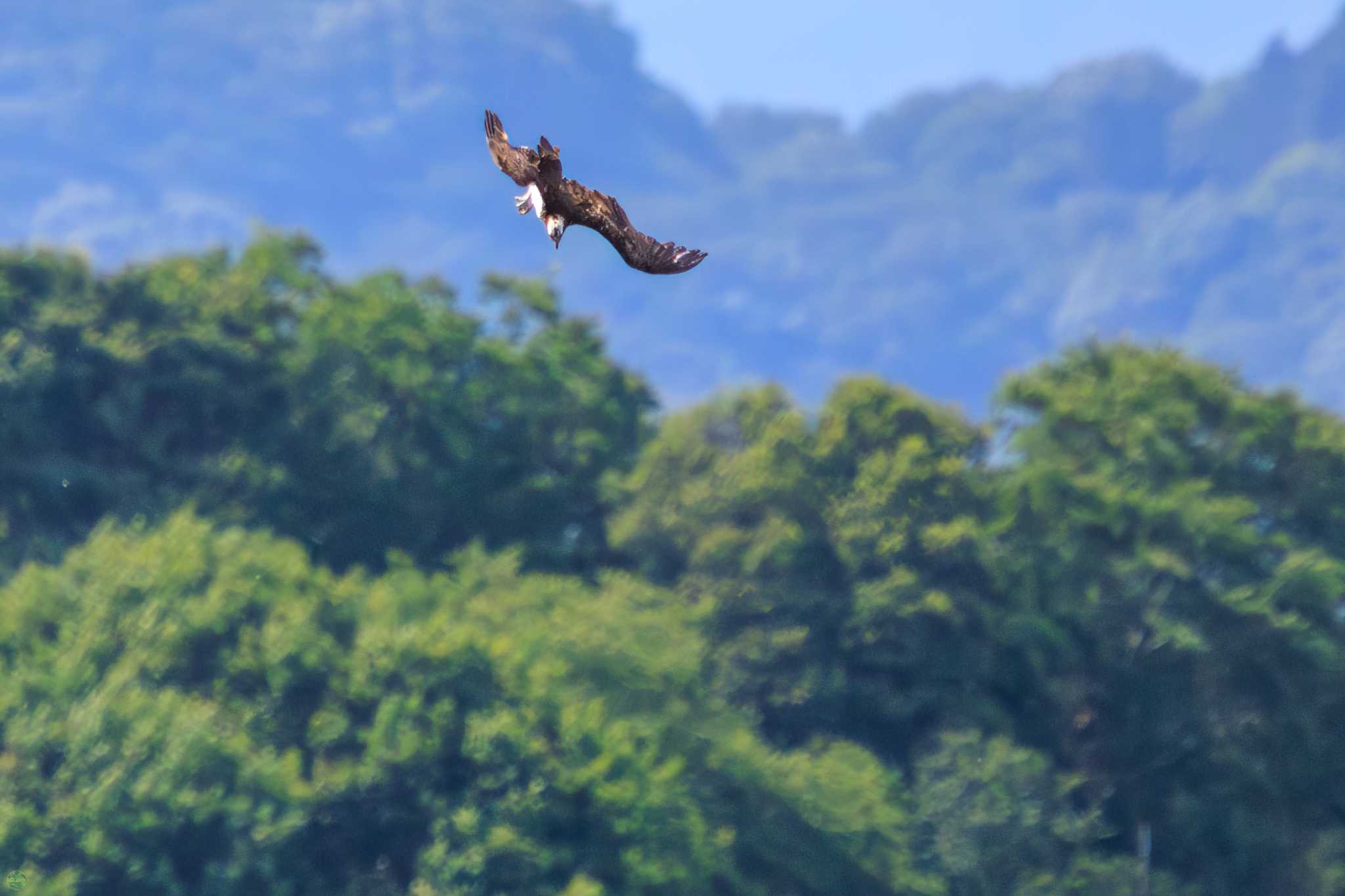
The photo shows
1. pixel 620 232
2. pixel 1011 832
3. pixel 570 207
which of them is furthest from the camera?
pixel 1011 832

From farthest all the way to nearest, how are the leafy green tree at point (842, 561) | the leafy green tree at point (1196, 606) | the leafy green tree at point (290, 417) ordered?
the leafy green tree at point (290, 417)
the leafy green tree at point (842, 561)
the leafy green tree at point (1196, 606)

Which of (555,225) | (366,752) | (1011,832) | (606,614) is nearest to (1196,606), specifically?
(1011,832)

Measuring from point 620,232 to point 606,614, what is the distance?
137 ft

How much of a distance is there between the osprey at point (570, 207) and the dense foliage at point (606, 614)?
30.7 metres

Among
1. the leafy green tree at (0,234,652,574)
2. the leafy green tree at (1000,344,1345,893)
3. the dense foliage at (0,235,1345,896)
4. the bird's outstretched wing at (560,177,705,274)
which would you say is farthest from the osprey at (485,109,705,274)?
the leafy green tree at (0,234,652,574)

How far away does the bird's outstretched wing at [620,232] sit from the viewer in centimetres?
1403

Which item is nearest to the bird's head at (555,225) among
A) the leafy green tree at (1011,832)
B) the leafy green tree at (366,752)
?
the leafy green tree at (366,752)

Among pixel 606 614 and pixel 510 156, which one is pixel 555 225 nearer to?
pixel 510 156

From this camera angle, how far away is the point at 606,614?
5562 centimetres

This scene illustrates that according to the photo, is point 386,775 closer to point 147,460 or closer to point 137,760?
point 137,760

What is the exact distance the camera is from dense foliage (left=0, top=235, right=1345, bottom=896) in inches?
1784

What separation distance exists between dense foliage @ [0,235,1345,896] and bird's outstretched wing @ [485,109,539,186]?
1204 inches

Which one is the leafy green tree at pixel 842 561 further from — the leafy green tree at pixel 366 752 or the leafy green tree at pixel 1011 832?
the leafy green tree at pixel 366 752

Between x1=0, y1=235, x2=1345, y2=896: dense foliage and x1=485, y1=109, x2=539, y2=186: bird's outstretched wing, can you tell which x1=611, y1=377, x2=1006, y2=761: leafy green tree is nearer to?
x1=0, y1=235, x2=1345, y2=896: dense foliage
